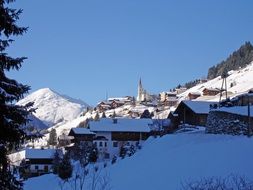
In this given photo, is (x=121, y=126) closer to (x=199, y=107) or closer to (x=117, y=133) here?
(x=117, y=133)

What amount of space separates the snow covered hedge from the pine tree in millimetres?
32792

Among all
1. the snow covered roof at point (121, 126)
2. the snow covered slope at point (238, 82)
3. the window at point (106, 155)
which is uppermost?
the snow covered slope at point (238, 82)

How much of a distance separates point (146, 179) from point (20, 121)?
2262cm

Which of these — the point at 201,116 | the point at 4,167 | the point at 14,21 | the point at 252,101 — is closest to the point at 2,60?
the point at 14,21

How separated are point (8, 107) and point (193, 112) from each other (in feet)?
199

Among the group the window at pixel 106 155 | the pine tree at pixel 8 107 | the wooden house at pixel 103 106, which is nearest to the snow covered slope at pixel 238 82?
the wooden house at pixel 103 106

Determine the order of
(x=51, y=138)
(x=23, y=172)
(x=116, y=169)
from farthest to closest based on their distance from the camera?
(x=51, y=138), (x=116, y=169), (x=23, y=172)

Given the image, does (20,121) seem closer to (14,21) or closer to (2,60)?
(2,60)

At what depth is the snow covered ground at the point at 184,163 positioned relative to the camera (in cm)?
3031

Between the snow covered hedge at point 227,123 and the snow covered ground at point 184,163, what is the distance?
232 centimetres

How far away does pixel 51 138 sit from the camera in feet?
446

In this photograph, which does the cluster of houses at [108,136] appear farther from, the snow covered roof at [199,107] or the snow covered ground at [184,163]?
the snow covered ground at [184,163]

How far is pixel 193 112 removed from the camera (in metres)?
71.1

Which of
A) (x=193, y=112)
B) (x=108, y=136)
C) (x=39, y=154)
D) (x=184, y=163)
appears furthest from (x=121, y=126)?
(x=184, y=163)
